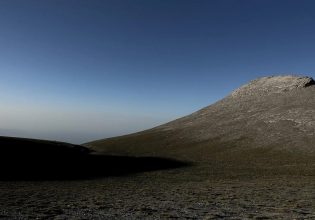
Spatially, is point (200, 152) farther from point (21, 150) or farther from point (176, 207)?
point (176, 207)

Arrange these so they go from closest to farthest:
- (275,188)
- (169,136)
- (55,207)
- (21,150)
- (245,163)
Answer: (55,207) < (275,188) < (245,163) < (21,150) < (169,136)

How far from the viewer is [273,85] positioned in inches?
6693

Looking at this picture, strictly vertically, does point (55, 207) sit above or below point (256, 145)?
below

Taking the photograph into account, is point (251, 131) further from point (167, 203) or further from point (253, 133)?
point (167, 203)

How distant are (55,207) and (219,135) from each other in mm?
90038

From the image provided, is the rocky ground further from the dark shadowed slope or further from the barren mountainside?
the barren mountainside

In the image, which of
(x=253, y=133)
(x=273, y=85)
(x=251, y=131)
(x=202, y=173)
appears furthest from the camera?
(x=273, y=85)

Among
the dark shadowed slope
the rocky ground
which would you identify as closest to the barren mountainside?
the dark shadowed slope

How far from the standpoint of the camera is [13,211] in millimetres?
24172

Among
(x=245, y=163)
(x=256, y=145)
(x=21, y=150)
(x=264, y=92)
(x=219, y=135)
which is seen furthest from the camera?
(x=264, y=92)

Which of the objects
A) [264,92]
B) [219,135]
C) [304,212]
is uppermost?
[264,92]

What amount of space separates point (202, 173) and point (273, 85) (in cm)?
12463

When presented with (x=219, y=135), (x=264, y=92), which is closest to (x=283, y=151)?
(x=219, y=135)

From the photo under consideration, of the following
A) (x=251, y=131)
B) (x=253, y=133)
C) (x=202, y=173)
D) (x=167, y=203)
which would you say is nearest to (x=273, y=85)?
(x=251, y=131)
